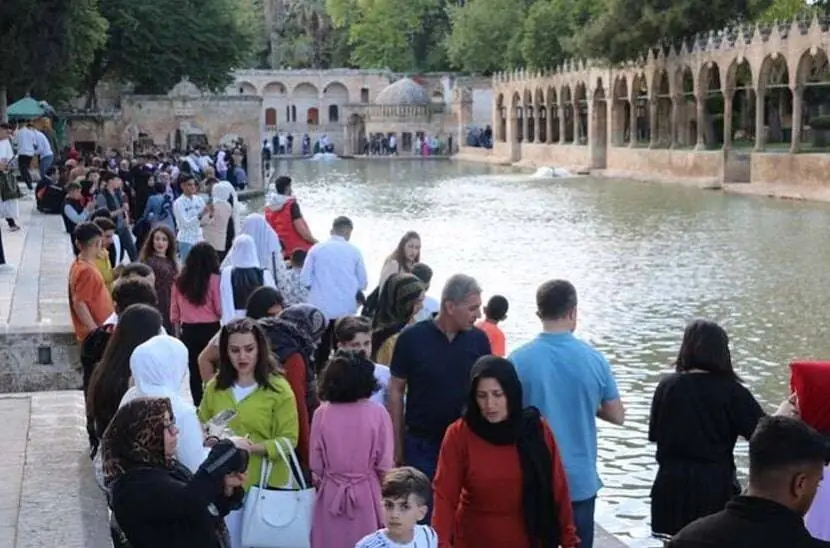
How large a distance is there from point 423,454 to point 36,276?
882 centimetres

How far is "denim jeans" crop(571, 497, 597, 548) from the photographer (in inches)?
224

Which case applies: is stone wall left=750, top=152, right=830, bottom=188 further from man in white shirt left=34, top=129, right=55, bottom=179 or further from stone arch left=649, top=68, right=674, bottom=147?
man in white shirt left=34, top=129, right=55, bottom=179

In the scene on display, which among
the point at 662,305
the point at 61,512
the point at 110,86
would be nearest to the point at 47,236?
the point at 662,305

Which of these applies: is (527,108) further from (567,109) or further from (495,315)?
(495,315)

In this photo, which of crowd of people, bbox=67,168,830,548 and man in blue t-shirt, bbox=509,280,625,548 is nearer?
crowd of people, bbox=67,168,830,548

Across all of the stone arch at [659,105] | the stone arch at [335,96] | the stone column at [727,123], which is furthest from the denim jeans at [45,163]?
the stone arch at [335,96]

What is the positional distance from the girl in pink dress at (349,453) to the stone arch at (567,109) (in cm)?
5634

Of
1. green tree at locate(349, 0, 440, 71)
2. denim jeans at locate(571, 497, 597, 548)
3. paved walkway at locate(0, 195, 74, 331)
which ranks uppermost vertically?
green tree at locate(349, 0, 440, 71)

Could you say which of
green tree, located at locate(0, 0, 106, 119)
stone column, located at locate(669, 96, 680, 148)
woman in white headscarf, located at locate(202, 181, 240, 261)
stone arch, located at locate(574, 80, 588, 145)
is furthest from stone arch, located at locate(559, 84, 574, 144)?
woman in white headscarf, located at locate(202, 181, 240, 261)

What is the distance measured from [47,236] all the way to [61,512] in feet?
A: 40.2

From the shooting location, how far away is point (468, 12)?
7538 centimetres

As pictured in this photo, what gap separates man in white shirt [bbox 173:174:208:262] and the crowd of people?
6.57 metres

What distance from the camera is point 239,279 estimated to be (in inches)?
382

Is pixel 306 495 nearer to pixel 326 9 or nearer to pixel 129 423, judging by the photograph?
pixel 129 423
